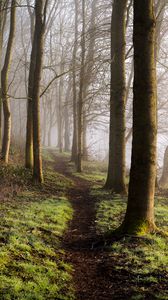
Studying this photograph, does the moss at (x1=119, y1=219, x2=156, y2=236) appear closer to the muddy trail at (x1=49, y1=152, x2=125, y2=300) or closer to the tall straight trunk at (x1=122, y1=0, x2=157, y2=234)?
the tall straight trunk at (x1=122, y1=0, x2=157, y2=234)

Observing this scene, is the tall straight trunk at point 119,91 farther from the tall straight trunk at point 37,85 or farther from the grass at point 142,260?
the grass at point 142,260

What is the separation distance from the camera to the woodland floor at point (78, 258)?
6.09m

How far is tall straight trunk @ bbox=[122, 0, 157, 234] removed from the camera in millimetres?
8406

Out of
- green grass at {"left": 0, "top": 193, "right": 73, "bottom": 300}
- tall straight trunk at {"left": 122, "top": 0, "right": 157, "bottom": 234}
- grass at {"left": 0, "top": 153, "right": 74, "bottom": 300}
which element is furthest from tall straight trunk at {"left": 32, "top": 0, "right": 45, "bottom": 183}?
tall straight trunk at {"left": 122, "top": 0, "right": 157, "bottom": 234}

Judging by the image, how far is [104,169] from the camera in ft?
84.9

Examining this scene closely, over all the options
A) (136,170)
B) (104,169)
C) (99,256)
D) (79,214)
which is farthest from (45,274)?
(104,169)

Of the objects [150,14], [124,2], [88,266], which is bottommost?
[88,266]

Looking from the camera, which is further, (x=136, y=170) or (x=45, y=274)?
(x=136, y=170)

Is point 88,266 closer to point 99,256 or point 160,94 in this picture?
point 99,256

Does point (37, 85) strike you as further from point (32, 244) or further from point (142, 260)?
point (142, 260)

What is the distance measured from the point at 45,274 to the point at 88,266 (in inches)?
48.2

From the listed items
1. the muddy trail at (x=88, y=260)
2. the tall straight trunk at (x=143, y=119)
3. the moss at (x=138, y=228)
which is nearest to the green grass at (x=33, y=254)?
the muddy trail at (x=88, y=260)

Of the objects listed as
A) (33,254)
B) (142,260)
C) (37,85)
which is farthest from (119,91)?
(33,254)

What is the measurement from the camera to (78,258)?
7.91m
